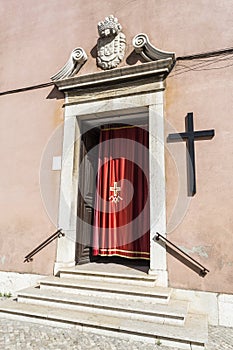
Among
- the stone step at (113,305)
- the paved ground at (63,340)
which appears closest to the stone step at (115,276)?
the stone step at (113,305)

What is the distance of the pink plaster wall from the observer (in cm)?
364

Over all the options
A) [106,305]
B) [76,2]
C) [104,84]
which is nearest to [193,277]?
[106,305]

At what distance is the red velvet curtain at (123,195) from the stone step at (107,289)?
3.39 ft

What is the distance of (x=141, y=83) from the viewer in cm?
430

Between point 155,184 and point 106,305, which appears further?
point 155,184

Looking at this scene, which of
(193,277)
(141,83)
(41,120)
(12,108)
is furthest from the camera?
(12,108)

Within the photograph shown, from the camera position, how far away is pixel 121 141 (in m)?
5.09

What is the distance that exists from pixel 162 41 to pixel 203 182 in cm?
236

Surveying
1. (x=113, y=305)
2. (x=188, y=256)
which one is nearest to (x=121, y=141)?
(x=188, y=256)

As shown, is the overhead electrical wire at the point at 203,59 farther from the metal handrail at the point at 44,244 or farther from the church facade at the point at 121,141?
the metal handrail at the point at 44,244

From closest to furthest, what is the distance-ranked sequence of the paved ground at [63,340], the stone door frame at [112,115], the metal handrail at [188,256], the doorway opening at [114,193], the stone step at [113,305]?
the paved ground at [63,340]
the stone step at [113,305]
the metal handrail at [188,256]
the stone door frame at [112,115]
the doorway opening at [114,193]

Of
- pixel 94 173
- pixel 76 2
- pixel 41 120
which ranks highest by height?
pixel 76 2

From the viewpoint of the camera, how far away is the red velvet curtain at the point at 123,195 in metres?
4.71

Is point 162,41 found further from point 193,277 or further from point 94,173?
point 193,277
